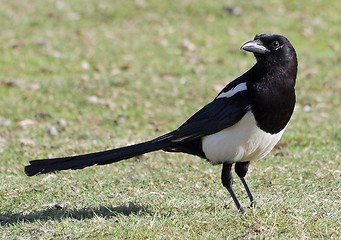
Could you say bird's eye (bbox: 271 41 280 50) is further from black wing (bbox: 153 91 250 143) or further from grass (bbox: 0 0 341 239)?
grass (bbox: 0 0 341 239)

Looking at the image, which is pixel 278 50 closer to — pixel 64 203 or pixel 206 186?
pixel 206 186

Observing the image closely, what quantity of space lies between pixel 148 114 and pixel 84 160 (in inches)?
152

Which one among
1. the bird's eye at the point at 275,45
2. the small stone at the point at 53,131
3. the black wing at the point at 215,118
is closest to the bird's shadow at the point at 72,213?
the black wing at the point at 215,118

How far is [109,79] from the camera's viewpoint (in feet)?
34.3

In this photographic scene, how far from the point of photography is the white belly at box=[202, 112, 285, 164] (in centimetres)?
528

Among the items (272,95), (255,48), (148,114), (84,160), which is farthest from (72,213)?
(148,114)

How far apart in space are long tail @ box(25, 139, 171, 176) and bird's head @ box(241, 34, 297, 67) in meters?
0.94

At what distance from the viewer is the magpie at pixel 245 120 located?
524 centimetres

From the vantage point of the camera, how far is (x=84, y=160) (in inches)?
215

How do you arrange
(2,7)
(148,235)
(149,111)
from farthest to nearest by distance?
(2,7) → (149,111) → (148,235)

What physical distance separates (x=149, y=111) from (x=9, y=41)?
11.6ft

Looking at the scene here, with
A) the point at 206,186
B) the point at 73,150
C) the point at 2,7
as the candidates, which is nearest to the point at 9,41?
the point at 2,7

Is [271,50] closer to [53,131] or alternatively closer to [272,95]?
[272,95]

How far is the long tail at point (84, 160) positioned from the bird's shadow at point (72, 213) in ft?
0.98
